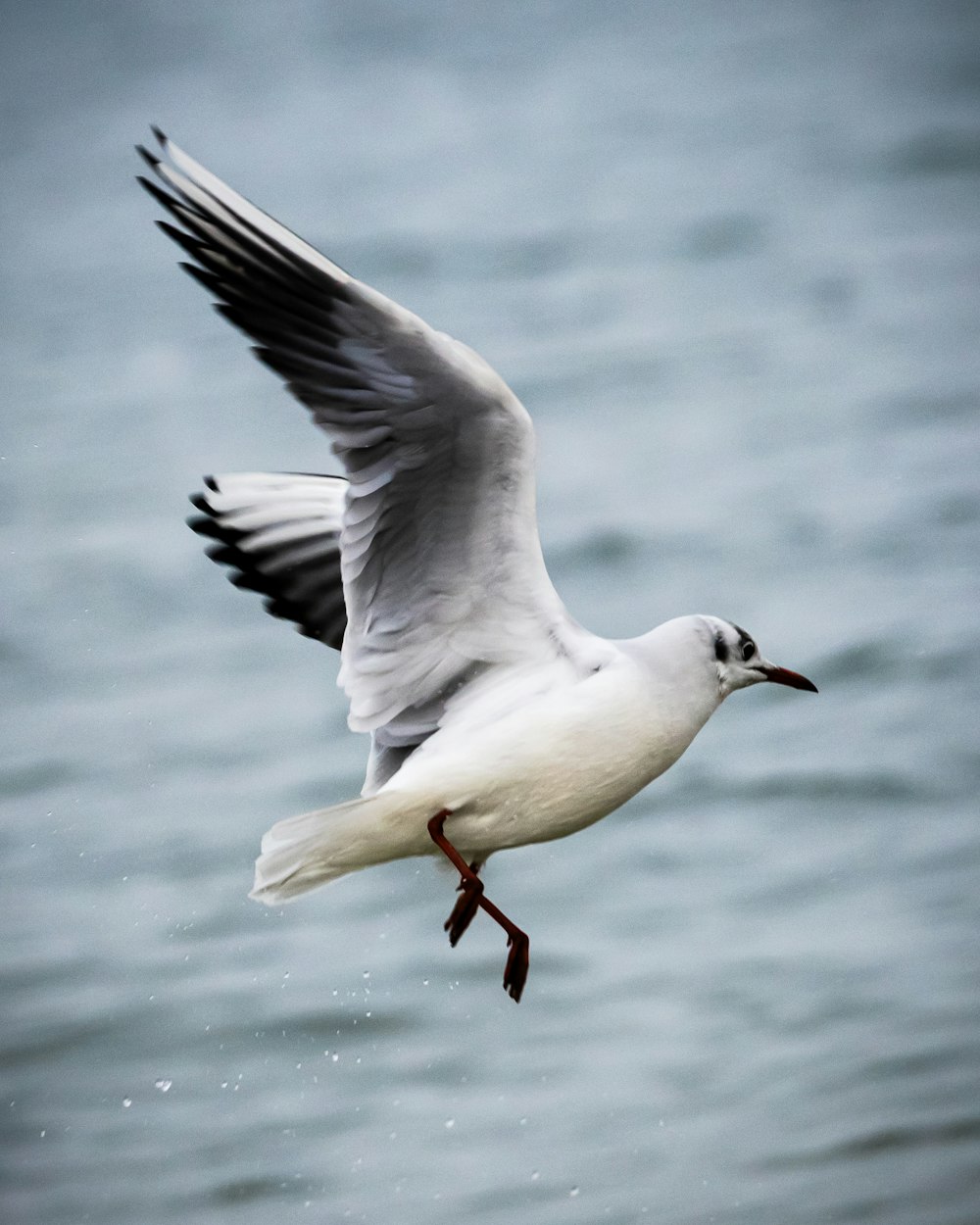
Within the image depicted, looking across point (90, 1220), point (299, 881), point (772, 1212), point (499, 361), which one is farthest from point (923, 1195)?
point (499, 361)

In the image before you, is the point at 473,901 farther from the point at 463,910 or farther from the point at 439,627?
the point at 439,627

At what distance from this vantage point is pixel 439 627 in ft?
17.3

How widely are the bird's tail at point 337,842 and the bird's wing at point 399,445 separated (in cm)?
22

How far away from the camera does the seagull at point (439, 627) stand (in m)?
4.88

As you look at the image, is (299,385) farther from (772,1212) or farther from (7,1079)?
(7,1079)

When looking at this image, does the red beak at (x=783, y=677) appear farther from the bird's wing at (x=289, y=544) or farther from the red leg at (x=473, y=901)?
the bird's wing at (x=289, y=544)

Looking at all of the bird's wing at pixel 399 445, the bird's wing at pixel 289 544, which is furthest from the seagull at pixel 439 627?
the bird's wing at pixel 289 544

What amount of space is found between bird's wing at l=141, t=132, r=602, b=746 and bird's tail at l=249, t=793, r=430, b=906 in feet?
0.73

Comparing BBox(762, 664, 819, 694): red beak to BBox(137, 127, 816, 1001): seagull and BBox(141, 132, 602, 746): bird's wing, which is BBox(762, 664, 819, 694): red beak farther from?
BBox(141, 132, 602, 746): bird's wing

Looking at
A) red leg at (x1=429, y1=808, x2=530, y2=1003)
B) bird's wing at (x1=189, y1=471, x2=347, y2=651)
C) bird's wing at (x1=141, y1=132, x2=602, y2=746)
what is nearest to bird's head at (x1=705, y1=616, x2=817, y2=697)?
bird's wing at (x1=141, y1=132, x2=602, y2=746)

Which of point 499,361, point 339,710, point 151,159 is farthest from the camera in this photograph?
point 499,361

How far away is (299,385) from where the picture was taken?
16.3 ft

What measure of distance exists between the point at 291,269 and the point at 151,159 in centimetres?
36

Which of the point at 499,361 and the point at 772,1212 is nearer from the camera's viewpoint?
the point at 772,1212
